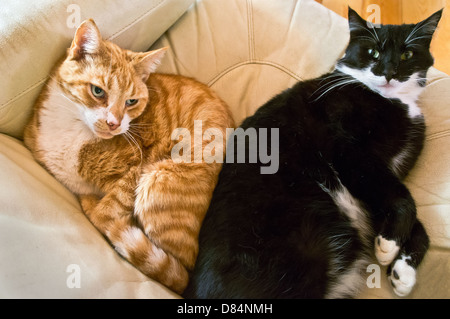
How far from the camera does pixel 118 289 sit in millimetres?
933

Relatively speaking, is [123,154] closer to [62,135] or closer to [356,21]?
[62,135]

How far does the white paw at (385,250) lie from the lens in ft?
3.45

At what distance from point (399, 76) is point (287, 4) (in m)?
0.62

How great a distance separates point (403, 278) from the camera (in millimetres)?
1008

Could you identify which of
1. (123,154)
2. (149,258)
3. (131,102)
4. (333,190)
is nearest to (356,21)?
(333,190)

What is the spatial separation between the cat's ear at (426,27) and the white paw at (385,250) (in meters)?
0.76

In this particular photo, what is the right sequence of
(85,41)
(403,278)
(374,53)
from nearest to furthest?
(403,278), (85,41), (374,53)

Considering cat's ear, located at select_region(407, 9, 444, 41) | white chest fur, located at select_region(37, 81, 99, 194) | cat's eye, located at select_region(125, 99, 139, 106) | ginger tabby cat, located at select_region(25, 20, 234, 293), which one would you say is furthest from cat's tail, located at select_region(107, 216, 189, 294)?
cat's ear, located at select_region(407, 9, 444, 41)

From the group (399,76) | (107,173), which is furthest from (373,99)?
(107,173)

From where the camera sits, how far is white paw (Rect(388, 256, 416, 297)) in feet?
3.29

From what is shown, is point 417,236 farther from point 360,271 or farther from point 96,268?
point 96,268

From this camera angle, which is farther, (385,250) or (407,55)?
(407,55)

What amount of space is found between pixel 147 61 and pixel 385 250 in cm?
112

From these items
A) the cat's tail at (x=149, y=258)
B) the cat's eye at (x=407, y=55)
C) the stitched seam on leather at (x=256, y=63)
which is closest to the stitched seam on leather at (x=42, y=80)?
the stitched seam on leather at (x=256, y=63)
